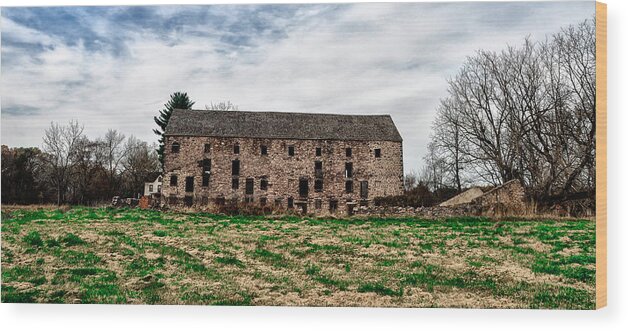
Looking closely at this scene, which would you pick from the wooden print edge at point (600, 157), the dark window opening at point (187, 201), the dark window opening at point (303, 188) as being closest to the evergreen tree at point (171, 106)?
the dark window opening at point (187, 201)

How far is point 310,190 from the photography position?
13320mm

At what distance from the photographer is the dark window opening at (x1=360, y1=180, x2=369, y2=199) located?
13412 millimetres

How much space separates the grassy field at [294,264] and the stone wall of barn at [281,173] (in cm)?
209

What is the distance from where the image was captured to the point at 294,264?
9.02 metres

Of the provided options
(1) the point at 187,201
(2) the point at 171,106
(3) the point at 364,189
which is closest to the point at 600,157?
(3) the point at 364,189

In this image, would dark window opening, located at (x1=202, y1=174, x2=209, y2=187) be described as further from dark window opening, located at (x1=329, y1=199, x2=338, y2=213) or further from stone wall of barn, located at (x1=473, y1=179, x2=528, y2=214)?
stone wall of barn, located at (x1=473, y1=179, x2=528, y2=214)

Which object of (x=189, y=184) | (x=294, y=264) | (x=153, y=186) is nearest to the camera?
(x=294, y=264)

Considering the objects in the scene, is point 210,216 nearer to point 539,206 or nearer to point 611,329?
point 539,206

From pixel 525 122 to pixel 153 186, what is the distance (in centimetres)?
741

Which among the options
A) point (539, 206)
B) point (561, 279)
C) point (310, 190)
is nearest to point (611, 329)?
point (561, 279)

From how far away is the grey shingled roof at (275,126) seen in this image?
11.5 meters

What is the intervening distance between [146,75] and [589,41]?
22.4 feet

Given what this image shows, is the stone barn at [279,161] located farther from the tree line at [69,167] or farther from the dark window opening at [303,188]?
the tree line at [69,167]

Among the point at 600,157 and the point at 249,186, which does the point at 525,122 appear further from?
the point at 249,186
